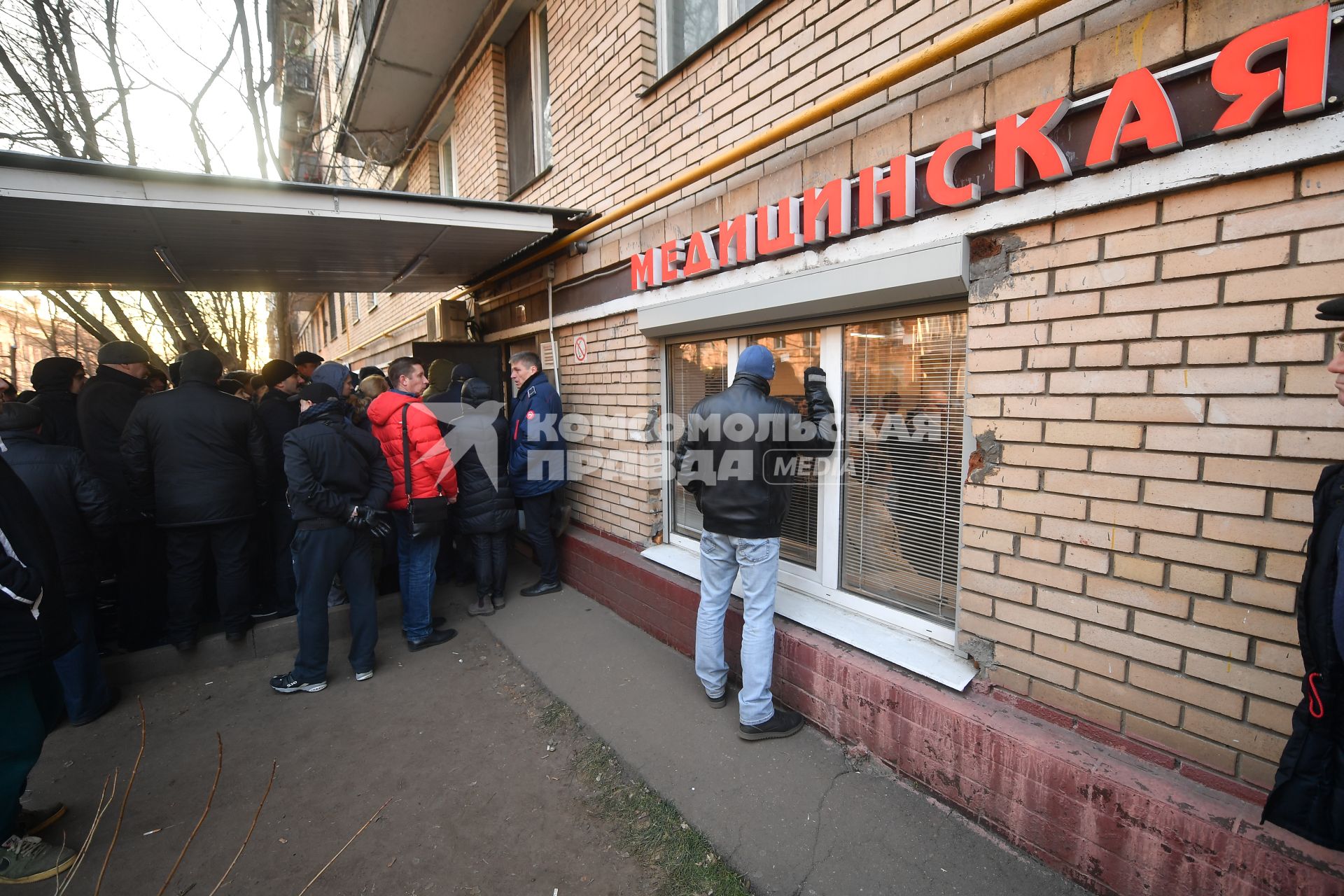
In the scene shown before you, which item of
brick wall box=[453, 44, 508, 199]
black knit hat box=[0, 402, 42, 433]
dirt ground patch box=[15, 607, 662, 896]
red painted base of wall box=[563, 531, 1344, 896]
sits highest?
brick wall box=[453, 44, 508, 199]

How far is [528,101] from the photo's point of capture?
Answer: 5934 mm

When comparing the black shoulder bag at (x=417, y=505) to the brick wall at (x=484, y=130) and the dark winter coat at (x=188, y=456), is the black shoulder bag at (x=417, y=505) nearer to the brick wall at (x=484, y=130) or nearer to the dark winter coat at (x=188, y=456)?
the dark winter coat at (x=188, y=456)

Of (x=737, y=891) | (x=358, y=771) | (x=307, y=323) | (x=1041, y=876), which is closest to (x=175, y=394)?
(x=358, y=771)

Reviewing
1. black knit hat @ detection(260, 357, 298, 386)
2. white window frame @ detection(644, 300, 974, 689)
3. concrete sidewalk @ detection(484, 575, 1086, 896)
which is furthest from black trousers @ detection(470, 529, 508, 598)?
black knit hat @ detection(260, 357, 298, 386)

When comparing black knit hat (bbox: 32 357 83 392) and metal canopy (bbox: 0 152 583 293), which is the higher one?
Result: metal canopy (bbox: 0 152 583 293)

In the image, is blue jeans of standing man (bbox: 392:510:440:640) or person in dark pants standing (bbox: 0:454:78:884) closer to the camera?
person in dark pants standing (bbox: 0:454:78:884)

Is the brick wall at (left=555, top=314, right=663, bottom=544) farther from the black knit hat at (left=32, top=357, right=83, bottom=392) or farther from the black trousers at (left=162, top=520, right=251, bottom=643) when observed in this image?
the black knit hat at (left=32, top=357, right=83, bottom=392)

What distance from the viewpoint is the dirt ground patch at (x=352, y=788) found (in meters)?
2.28

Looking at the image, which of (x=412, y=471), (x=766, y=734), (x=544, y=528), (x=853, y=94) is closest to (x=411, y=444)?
(x=412, y=471)

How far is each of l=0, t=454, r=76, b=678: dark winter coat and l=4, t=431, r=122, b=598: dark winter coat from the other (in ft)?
2.93

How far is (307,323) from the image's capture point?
24.8m

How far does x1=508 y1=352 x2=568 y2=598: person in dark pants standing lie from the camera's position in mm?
4734

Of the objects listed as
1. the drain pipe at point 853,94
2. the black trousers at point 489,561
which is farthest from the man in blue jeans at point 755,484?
the black trousers at point 489,561

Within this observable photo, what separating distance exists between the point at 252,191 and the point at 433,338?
3.53 meters
